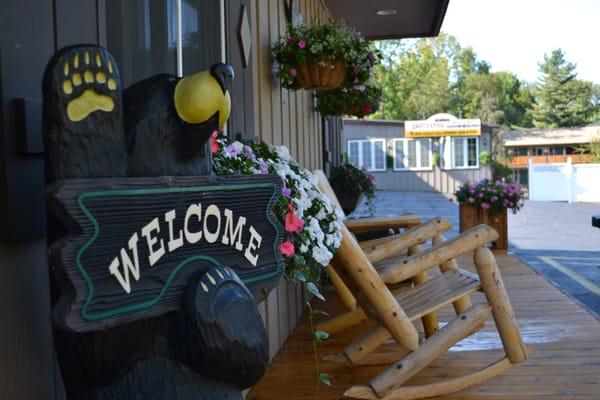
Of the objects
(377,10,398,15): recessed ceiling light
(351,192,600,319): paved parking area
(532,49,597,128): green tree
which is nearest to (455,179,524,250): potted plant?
(351,192,600,319): paved parking area

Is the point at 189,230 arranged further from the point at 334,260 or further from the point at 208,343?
the point at 334,260

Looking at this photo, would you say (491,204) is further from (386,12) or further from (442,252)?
(442,252)

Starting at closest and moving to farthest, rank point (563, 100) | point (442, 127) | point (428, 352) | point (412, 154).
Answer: point (428, 352) < point (442, 127) < point (412, 154) < point (563, 100)

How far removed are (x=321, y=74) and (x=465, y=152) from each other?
65.0ft

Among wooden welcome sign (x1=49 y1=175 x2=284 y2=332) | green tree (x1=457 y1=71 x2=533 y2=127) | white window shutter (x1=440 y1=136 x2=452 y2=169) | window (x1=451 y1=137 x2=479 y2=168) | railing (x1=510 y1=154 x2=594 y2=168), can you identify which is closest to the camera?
wooden welcome sign (x1=49 y1=175 x2=284 y2=332)

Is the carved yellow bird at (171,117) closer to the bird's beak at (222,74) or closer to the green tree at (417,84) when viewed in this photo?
the bird's beak at (222,74)

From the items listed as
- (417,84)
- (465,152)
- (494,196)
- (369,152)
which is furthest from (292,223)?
(417,84)

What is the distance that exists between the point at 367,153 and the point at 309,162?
18.7m

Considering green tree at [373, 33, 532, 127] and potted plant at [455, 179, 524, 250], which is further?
green tree at [373, 33, 532, 127]

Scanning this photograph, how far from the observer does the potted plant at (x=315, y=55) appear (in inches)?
139

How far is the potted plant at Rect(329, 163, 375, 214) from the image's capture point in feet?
21.0

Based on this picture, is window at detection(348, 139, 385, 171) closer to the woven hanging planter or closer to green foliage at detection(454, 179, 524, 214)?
green foliage at detection(454, 179, 524, 214)

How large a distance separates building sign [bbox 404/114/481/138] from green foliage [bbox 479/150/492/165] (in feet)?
2.51

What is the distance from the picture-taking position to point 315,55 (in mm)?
3553
